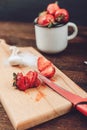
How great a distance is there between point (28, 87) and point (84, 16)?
67cm

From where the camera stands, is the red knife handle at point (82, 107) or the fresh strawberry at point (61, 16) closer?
the red knife handle at point (82, 107)

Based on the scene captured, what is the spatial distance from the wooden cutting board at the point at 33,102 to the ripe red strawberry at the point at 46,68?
0.08 ft

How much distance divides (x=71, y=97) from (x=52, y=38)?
301mm

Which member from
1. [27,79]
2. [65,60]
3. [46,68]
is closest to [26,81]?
[27,79]

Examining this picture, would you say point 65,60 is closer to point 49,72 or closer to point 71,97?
point 49,72

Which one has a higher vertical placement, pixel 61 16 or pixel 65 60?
pixel 61 16

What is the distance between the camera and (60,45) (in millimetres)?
1051

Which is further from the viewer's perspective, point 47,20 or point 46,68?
point 47,20

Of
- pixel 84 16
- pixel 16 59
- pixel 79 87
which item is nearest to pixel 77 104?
pixel 79 87

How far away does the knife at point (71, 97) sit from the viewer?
29.2 inches

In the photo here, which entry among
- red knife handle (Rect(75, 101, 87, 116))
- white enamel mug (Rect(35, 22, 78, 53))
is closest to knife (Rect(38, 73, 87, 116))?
red knife handle (Rect(75, 101, 87, 116))

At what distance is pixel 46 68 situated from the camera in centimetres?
90

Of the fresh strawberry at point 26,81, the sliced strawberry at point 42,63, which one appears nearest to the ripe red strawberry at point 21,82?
the fresh strawberry at point 26,81

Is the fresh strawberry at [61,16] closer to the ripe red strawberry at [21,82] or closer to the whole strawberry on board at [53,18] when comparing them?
the whole strawberry on board at [53,18]
